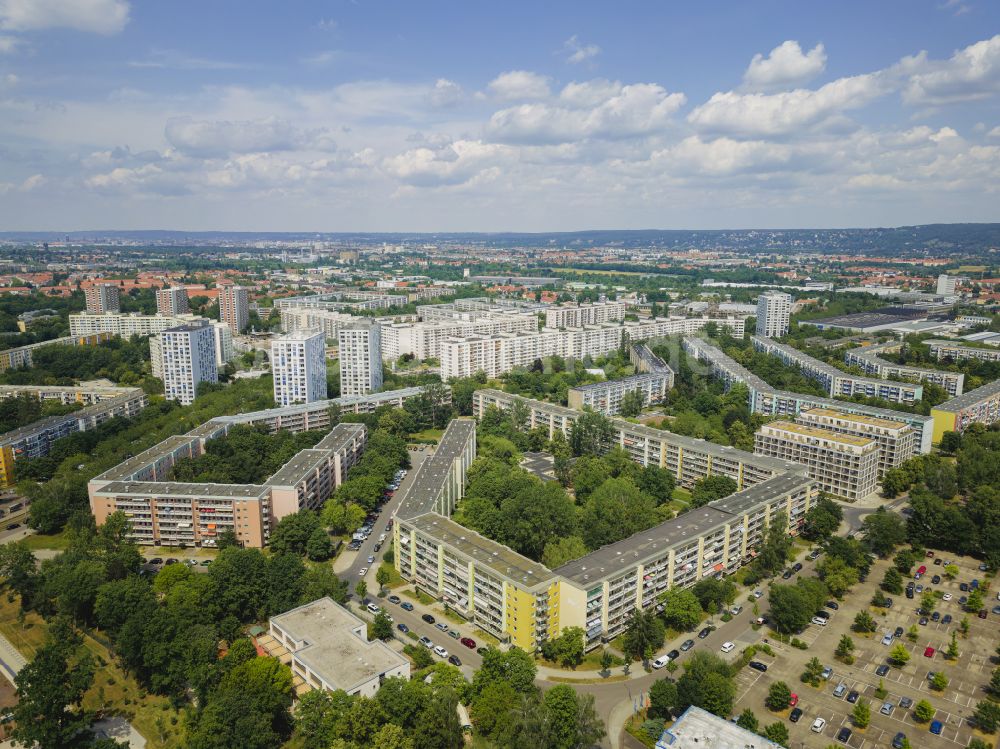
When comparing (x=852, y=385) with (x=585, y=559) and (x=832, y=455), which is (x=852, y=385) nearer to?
(x=832, y=455)

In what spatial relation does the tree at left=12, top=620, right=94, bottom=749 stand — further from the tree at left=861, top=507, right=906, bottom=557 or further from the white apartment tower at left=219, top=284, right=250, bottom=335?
the white apartment tower at left=219, top=284, right=250, bottom=335

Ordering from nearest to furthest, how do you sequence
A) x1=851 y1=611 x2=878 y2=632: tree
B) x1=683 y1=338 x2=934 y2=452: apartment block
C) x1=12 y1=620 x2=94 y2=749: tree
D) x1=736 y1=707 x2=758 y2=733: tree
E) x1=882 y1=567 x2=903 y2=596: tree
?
x1=736 y1=707 x2=758 y2=733: tree
x1=12 y1=620 x2=94 y2=749: tree
x1=851 y1=611 x2=878 y2=632: tree
x1=882 y1=567 x2=903 y2=596: tree
x1=683 y1=338 x2=934 y2=452: apartment block

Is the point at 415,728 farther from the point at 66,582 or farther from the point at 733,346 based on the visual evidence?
the point at 733,346

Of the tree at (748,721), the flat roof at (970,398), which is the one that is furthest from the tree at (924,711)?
the flat roof at (970,398)

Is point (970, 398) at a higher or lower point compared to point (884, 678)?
higher

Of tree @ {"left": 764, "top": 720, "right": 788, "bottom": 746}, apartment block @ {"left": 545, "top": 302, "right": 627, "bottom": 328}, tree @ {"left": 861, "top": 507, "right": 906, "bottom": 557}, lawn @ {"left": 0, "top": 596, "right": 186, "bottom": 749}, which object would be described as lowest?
lawn @ {"left": 0, "top": 596, "right": 186, "bottom": 749}

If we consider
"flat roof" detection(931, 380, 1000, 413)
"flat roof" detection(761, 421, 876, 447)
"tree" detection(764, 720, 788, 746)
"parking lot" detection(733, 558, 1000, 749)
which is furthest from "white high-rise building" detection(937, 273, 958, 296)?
"tree" detection(764, 720, 788, 746)

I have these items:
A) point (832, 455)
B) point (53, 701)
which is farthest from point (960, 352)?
point (53, 701)
